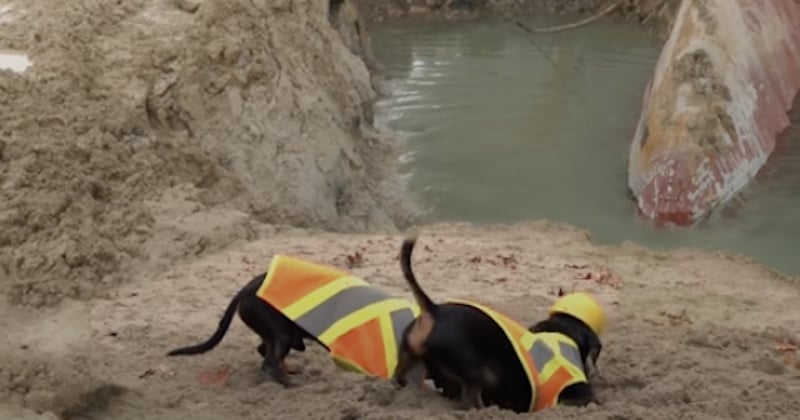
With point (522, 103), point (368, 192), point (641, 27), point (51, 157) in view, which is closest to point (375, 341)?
point (51, 157)

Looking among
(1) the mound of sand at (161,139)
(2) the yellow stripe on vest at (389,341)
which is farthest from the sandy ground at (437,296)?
(1) the mound of sand at (161,139)

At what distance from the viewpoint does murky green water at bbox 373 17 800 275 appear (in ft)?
31.3

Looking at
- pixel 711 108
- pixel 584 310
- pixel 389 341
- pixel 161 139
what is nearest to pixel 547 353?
pixel 584 310

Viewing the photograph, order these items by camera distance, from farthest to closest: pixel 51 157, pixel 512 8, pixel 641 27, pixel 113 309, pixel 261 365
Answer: pixel 512 8 < pixel 641 27 < pixel 51 157 < pixel 113 309 < pixel 261 365

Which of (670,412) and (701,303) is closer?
(670,412)

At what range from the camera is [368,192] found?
9758mm

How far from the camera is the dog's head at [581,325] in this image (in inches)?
166

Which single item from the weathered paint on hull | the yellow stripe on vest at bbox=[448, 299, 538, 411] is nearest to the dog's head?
the yellow stripe on vest at bbox=[448, 299, 538, 411]

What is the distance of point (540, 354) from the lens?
3.92 m

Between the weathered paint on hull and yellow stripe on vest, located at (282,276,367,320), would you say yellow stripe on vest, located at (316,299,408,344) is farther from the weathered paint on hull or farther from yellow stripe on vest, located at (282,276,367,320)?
the weathered paint on hull

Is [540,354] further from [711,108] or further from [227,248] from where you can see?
[711,108]

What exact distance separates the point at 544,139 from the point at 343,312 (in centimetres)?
786

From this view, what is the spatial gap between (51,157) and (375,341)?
3.19 metres

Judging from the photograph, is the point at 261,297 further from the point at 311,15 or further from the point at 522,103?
the point at 522,103
